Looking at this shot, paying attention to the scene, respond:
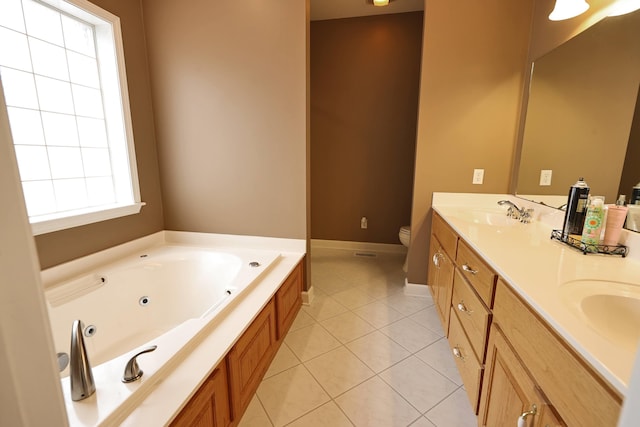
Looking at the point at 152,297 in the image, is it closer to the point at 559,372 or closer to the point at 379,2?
the point at 559,372

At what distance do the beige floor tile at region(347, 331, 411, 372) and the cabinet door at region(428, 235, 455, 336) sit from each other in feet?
1.11

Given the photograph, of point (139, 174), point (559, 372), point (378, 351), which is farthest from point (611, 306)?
point (139, 174)

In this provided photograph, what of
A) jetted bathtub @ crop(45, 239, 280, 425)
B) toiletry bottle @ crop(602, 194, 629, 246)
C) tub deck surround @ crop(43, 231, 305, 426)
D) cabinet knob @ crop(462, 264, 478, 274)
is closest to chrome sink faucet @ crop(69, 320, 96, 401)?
tub deck surround @ crop(43, 231, 305, 426)

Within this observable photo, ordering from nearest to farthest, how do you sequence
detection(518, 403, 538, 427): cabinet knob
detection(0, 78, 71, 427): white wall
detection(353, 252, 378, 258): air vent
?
detection(0, 78, 71, 427): white wall → detection(518, 403, 538, 427): cabinet knob → detection(353, 252, 378, 258): air vent

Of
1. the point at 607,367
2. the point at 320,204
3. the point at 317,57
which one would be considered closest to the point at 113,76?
the point at 317,57

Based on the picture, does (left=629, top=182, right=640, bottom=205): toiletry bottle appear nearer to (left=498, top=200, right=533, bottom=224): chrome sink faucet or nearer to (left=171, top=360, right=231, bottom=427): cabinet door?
(left=498, top=200, right=533, bottom=224): chrome sink faucet

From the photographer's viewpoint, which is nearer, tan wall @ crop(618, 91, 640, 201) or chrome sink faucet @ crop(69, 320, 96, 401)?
chrome sink faucet @ crop(69, 320, 96, 401)

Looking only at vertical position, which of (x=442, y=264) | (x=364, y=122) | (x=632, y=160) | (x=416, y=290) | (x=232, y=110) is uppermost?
(x=364, y=122)

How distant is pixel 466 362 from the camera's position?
134 centimetres

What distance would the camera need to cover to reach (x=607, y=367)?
1.81 feet

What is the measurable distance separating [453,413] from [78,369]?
159 centimetres

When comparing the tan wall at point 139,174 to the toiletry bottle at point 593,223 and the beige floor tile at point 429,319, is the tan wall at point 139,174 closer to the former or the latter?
the beige floor tile at point 429,319

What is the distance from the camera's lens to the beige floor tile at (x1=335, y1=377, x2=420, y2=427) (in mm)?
1346

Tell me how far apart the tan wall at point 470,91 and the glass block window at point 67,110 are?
7.43 feet
